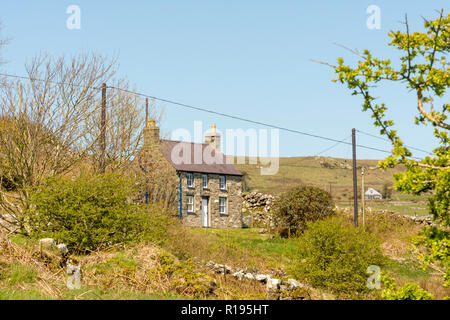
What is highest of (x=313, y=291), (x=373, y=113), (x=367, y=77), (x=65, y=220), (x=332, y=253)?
(x=367, y=77)

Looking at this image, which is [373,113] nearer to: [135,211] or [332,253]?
[332,253]

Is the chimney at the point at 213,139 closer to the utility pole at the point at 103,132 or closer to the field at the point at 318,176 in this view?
the utility pole at the point at 103,132

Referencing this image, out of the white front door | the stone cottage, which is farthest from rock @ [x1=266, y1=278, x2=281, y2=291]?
the white front door

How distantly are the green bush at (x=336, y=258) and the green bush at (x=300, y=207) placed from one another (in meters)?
13.3

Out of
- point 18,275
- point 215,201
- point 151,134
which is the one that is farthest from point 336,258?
point 215,201

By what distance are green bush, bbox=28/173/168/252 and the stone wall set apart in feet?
65.8

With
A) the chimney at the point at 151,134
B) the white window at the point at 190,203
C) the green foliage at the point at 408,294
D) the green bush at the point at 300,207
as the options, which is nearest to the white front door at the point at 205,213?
the white window at the point at 190,203

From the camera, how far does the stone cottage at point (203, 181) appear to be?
117 feet

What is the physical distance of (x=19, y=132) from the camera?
62.3ft

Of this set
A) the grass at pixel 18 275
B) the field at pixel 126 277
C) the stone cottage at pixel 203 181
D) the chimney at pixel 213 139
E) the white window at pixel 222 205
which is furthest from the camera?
the chimney at pixel 213 139

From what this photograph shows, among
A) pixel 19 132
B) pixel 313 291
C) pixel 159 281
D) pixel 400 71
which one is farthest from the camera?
pixel 19 132

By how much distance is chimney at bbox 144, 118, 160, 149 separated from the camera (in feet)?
98.1
